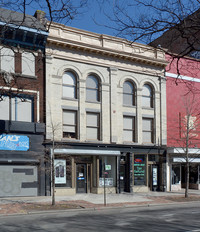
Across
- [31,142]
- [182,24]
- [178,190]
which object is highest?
[182,24]

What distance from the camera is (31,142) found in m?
21.6

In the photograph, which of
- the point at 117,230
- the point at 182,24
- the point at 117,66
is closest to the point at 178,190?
the point at 117,66

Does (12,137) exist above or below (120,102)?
below

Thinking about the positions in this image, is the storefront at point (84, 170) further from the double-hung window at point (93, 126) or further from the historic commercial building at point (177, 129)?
the historic commercial building at point (177, 129)

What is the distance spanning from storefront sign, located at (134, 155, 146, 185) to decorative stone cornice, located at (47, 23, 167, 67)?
8.02 m

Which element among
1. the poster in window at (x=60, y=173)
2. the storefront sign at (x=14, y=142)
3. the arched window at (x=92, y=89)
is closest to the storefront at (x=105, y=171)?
the poster in window at (x=60, y=173)

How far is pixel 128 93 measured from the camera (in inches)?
1033

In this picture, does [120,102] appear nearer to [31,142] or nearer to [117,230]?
[31,142]

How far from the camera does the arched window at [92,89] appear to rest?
2456cm

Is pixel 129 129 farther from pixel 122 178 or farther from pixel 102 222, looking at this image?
pixel 102 222

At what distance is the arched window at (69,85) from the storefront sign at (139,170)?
733 cm

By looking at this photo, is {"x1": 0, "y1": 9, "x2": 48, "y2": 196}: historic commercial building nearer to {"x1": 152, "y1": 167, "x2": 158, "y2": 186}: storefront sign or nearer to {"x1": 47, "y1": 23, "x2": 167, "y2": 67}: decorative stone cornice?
{"x1": 47, "y1": 23, "x2": 167, "y2": 67}: decorative stone cornice

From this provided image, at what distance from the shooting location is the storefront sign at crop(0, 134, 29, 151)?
2069 centimetres

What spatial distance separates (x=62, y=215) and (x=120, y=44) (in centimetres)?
1551
